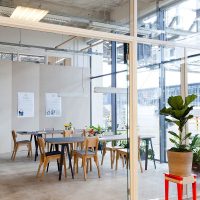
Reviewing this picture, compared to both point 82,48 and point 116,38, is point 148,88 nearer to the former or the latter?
point 116,38

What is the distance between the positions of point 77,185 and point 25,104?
4969 millimetres

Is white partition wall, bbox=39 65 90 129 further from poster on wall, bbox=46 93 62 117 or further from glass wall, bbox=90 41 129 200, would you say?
glass wall, bbox=90 41 129 200

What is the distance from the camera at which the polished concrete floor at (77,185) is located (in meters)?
4.53

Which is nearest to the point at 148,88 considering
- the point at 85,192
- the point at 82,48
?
the point at 85,192

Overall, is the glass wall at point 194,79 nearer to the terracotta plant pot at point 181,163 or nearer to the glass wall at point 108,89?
the terracotta plant pot at point 181,163

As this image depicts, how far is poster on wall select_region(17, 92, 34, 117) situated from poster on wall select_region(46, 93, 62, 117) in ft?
1.86

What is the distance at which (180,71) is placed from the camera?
15.4 ft

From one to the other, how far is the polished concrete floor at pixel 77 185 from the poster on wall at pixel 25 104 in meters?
3.06

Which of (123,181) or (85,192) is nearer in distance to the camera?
(85,192)

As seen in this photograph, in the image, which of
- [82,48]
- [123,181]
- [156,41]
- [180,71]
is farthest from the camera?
[82,48]

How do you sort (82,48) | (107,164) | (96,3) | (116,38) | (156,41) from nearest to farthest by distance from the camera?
(116,38) → (156,41) → (96,3) → (107,164) → (82,48)

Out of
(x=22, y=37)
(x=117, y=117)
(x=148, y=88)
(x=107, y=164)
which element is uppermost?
(x=22, y=37)

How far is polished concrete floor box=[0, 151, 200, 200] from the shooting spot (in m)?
4.53

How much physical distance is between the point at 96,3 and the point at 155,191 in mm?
4369
